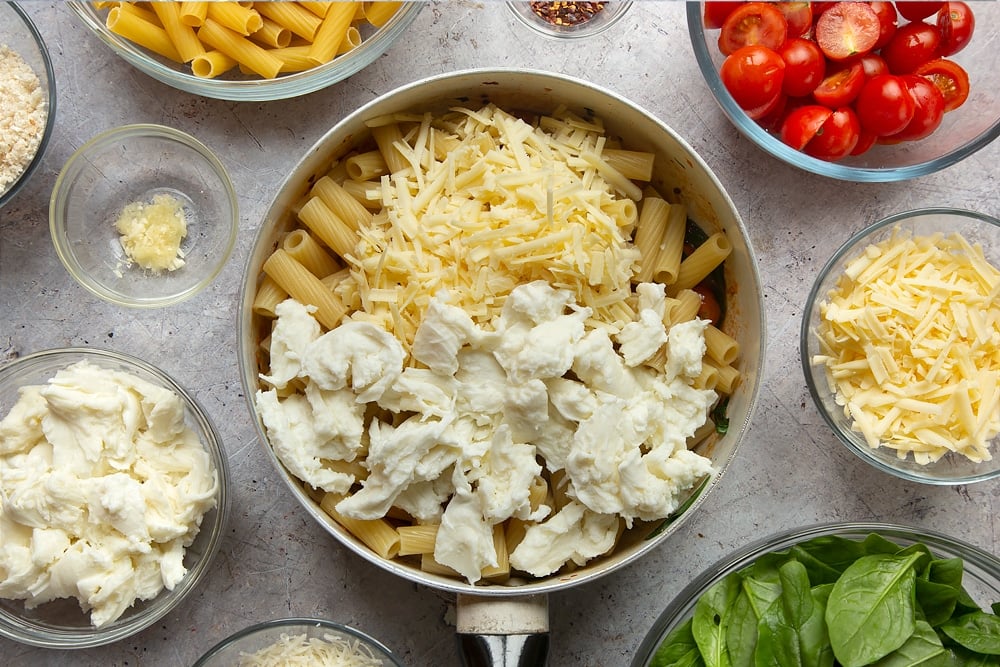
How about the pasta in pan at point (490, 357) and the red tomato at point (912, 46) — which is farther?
the red tomato at point (912, 46)

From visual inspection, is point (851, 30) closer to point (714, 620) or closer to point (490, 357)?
point (490, 357)

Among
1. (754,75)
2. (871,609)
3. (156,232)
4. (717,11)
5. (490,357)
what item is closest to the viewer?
(871,609)

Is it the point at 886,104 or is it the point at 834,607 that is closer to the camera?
the point at 834,607

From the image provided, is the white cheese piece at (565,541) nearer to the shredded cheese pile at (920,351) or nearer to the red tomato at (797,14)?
the shredded cheese pile at (920,351)

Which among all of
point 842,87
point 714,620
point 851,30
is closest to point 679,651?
point 714,620

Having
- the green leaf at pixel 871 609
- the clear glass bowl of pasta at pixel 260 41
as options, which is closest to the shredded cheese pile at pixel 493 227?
the clear glass bowl of pasta at pixel 260 41

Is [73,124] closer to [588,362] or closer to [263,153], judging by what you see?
[263,153]
